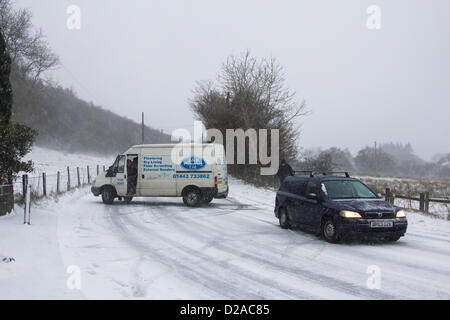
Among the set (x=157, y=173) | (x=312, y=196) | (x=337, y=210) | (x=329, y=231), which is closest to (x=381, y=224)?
(x=337, y=210)

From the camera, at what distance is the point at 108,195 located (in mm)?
18484

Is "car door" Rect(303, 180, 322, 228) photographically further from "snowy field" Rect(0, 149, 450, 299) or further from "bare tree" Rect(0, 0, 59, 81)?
"bare tree" Rect(0, 0, 59, 81)

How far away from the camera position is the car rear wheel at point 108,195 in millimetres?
18453

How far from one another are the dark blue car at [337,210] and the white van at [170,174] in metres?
5.37

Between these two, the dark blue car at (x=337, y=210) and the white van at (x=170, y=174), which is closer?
the dark blue car at (x=337, y=210)

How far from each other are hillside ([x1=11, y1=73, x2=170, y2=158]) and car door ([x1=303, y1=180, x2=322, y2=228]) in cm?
4522

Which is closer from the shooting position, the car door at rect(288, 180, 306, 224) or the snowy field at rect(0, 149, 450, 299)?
the snowy field at rect(0, 149, 450, 299)

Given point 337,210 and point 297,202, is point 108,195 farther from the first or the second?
point 337,210

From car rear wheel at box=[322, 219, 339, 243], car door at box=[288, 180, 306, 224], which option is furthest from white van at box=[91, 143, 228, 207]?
car rear wheel at box=[322, 219, 339, 243]

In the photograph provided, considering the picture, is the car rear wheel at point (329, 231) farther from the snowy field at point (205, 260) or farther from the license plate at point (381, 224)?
the license plate at point (381, 224)

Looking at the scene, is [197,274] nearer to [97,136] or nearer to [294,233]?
[294,233]

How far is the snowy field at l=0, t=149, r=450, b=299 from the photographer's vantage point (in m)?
6.06

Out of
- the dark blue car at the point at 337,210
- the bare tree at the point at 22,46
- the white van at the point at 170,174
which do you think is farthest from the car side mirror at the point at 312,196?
the bare tree at the point at 22,46

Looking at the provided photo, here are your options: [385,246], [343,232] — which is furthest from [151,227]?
[385,246]
